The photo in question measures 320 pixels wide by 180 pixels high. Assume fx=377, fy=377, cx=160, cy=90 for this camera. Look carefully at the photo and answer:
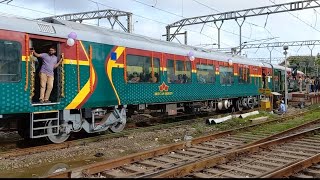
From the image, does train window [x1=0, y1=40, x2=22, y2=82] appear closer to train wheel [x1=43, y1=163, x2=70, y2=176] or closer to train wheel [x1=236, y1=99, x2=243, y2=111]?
train wheel [x1=43, y1=163, x2=70, y2=176]

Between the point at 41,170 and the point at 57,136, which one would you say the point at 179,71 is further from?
the point at 41,170

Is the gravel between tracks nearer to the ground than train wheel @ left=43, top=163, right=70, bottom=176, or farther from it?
farther from it

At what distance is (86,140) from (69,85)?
66.7 inches

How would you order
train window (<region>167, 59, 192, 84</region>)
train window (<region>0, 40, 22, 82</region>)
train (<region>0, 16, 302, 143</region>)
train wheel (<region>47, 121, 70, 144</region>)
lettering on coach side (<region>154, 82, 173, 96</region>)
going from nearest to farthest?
train window (<region>0, 40, 22, 82</region>) → train (<region>0, 16, 302, 143</region>) → train wheel (<region>47, 121, 70, 144</region>) → lettering on coach side (<region>154, 82, 173, 96</region>) → train window (<region>167, 59, 192, 84</region>)

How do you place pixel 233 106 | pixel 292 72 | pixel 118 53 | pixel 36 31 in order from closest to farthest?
pixel 36 31
pixel 118 53
pixel 233 106
pixel 292 72

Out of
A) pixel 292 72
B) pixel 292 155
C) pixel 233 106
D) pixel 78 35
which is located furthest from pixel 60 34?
pixel 292 72

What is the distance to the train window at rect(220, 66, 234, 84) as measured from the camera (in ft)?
61.3

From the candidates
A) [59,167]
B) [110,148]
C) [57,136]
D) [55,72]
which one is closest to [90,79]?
[55,72]

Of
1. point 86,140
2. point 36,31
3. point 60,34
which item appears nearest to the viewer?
point 36,31

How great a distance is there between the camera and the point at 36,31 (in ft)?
30.9

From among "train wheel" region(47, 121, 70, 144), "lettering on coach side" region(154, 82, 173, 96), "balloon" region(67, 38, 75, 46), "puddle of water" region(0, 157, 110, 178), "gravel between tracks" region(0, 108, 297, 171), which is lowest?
"puddle of water" region(0, 157, 110, 178)

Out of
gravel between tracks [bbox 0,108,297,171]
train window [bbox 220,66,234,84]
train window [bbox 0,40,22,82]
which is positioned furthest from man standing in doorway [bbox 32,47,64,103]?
train window [bbox 220,66,234,84]

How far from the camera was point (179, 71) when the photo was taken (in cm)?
1512

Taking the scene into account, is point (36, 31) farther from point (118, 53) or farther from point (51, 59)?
point (118, 53)
